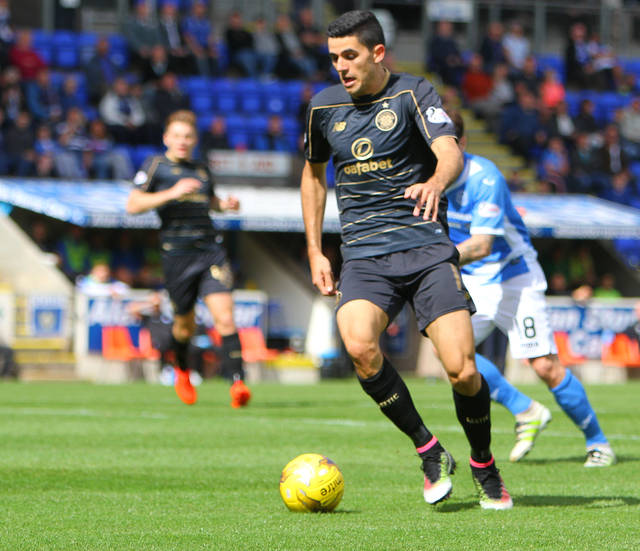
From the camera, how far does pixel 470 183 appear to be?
767 cm

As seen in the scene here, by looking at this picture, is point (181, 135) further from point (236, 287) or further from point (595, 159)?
point (595, 159)

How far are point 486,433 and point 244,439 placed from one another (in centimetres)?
342

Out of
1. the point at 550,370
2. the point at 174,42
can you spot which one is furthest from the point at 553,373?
the point at 174,42

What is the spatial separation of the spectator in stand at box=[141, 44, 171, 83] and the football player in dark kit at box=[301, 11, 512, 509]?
17.9 m

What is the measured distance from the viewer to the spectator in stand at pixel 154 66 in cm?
2333

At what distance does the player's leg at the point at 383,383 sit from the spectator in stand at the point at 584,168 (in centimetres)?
2051

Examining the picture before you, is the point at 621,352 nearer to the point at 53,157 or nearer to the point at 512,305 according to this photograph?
the point at 53,157

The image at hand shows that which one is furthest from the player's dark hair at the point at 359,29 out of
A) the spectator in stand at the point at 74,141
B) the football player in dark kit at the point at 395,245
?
the spectator in stand at the point at 74,141


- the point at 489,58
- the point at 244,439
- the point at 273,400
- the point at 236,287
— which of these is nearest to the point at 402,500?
the point at 244,439

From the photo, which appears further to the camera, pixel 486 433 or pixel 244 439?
pixel 244 439

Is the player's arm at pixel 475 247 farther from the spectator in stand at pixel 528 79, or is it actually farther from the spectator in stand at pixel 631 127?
the spectator in stand at pixel 631 127

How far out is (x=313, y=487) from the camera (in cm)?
561

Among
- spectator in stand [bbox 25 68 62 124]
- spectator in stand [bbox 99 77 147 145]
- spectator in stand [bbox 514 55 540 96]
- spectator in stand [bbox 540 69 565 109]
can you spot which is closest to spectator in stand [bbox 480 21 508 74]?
spectator in stand [bbox 514 55 540 96]

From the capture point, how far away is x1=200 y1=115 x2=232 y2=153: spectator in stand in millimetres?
22469
